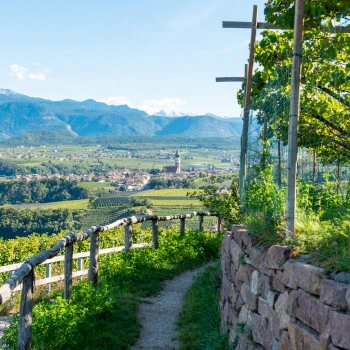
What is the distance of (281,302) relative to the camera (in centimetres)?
409

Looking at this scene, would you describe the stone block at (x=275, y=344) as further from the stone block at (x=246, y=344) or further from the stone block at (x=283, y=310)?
the stone block at (x=246, y=344)

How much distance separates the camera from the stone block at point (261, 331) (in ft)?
→ 14.3

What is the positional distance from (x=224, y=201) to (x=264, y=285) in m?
5.50

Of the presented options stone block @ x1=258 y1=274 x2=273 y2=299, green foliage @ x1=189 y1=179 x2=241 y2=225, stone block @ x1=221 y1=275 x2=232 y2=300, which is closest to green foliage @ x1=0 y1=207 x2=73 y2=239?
green foliage @ x1=189 y1=179 x2=241 y2=225

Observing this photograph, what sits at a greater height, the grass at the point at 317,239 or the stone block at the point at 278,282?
the grass at the point at 317,239

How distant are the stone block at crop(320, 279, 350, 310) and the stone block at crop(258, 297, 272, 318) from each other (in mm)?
1060

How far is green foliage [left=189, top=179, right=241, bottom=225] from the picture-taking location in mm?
8559

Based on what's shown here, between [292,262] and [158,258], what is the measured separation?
6889 millimetres

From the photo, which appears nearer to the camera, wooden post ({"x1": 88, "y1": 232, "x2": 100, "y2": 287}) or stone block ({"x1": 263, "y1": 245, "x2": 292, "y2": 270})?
stone block ({"x1": 263, "y1": 245, "x2": 292, "y2": 270})

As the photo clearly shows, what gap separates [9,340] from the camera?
531 centimetres

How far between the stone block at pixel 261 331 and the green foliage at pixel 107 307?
2.05 meters

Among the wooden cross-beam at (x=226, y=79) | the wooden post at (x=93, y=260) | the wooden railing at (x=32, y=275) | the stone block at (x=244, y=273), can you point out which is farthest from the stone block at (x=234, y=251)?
the wooden cross-beam at (x=226, y=79)

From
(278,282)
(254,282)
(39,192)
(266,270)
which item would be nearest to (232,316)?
(254,282)

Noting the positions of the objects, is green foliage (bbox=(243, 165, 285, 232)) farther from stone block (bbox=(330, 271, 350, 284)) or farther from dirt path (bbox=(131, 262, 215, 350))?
dirt path (bbox=(131, 262, 215, 350))
